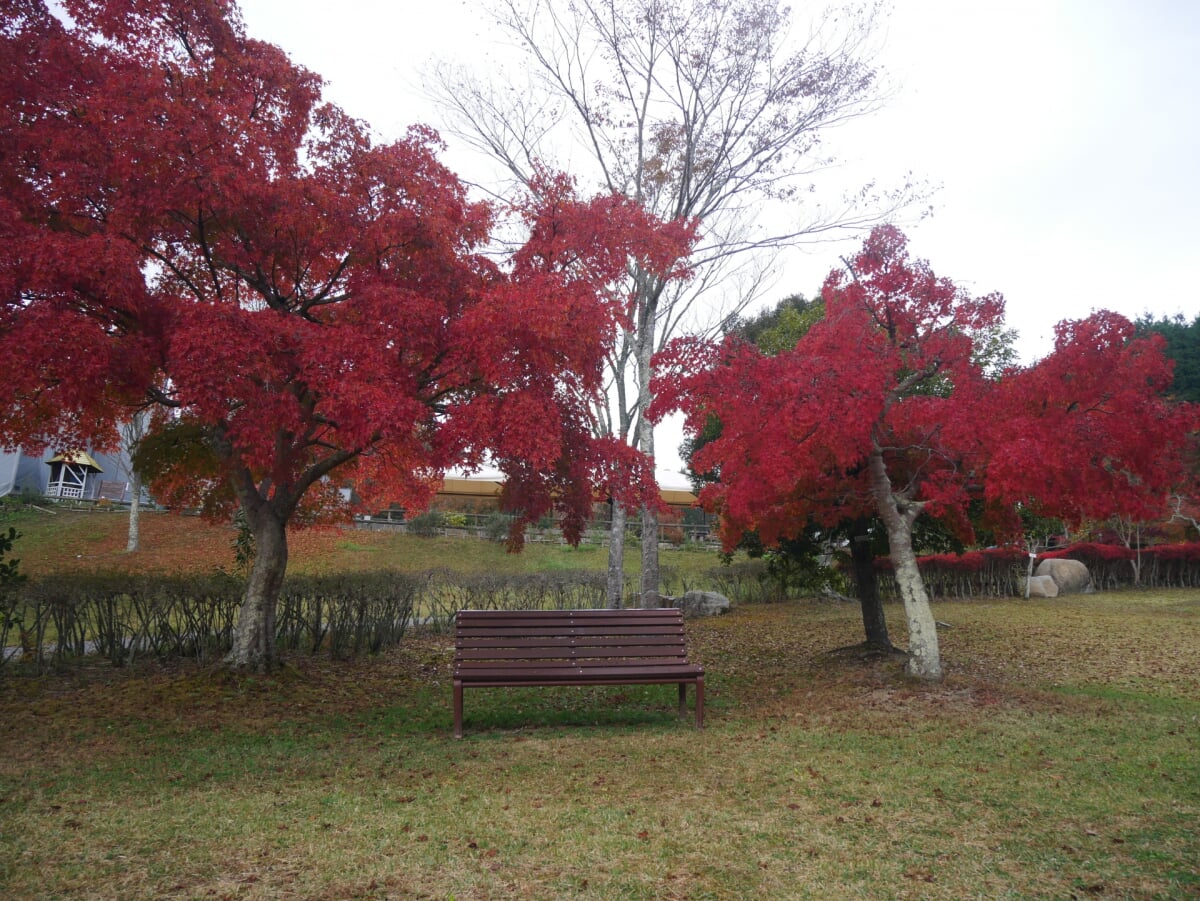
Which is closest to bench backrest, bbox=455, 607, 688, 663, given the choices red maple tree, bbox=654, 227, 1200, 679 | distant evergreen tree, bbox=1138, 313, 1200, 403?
red maple tree, bbox=654, 227, 1200, 679

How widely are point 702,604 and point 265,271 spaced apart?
42.0 feet

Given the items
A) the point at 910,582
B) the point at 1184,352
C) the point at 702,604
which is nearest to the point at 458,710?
the point at 910,582

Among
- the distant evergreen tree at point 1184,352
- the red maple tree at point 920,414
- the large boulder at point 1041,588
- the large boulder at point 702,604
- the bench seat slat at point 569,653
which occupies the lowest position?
the large boulder at point 702,604

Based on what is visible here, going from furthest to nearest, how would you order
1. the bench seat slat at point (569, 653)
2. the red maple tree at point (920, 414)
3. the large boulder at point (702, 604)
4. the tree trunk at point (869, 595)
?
the large boulder at point (702, 604)
the tree trunk at point (869, 595)
the red maple tree at point (920, 414)
the bench seat slat at point (569, 653)

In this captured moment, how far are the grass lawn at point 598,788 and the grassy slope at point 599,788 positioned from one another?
0.02 metres

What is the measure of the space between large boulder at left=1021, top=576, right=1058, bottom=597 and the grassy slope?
43.1 feet

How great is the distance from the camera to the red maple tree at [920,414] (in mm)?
7172

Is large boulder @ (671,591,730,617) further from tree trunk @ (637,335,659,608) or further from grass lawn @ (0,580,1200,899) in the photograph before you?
grass lawn @ (0,580,1200,899)

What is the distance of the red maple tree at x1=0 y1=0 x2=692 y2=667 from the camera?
623cm

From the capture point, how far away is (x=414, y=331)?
6.88 metres

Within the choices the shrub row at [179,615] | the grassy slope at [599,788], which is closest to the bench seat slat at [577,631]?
the grassy slope at [599,788]

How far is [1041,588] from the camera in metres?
21.3

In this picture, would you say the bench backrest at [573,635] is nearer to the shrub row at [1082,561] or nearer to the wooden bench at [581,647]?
the wooden bench at [581,647]

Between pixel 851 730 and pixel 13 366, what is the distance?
22.5ft
